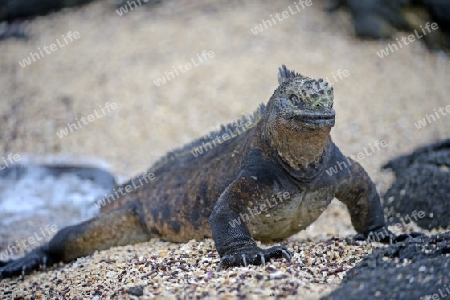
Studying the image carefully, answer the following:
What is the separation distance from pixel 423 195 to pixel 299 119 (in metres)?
3.27

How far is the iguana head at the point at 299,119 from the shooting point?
4277mm

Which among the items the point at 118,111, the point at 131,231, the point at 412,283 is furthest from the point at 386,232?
the point at 118,111

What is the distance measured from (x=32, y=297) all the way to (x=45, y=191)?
451 centimetres

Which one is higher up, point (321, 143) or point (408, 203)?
point (321, 143)

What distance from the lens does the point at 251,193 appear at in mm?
4676

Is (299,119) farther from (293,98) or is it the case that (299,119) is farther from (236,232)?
(236,232)

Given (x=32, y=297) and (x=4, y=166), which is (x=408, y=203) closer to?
(x=32, y=297)

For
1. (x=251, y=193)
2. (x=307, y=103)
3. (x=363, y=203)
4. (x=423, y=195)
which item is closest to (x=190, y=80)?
(x=423, y=195)

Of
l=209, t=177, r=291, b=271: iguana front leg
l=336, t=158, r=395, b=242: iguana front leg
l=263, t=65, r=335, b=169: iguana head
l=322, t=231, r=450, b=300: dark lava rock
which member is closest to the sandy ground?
l=336, t=158, r=395, b=242: iguana front leg

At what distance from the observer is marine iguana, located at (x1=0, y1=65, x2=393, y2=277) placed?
14.4 ft

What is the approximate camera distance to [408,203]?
22.9ft

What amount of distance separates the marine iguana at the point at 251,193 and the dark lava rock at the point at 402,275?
71 centimetres

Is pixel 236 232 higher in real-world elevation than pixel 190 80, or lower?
lower

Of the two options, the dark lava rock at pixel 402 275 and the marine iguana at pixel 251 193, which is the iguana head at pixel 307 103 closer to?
the marine iguana at pixel 251 193
